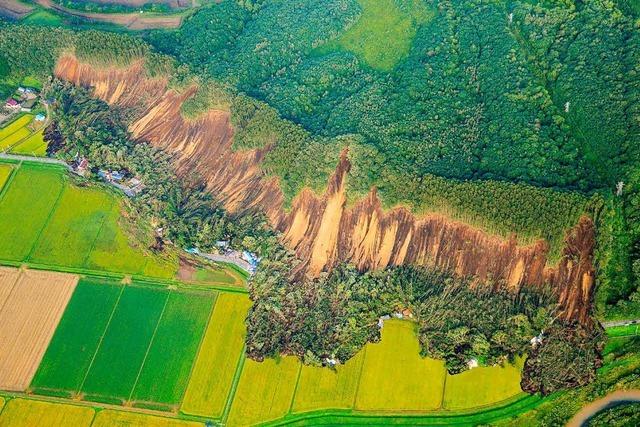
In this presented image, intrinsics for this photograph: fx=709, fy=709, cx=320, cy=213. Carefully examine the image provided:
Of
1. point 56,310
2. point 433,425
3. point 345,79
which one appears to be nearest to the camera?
point 433,425

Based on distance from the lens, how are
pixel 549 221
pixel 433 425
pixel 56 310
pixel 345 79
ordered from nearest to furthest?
pixel 433 425 < pixel 549 221 < pixel 56 310 < pixel 345 79

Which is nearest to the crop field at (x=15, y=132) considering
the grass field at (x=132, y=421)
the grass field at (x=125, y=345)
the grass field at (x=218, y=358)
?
the grass field at (x=125, y=345)

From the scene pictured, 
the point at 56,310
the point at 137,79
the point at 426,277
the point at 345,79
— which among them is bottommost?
the point at 56,310

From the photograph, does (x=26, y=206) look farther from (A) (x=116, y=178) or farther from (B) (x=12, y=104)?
(B) (x=12, y=104)

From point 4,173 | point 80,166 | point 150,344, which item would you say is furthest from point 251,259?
point 4,173

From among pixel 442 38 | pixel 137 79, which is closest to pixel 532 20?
pixel 442 38

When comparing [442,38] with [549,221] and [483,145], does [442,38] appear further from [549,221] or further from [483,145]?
[549,221]
